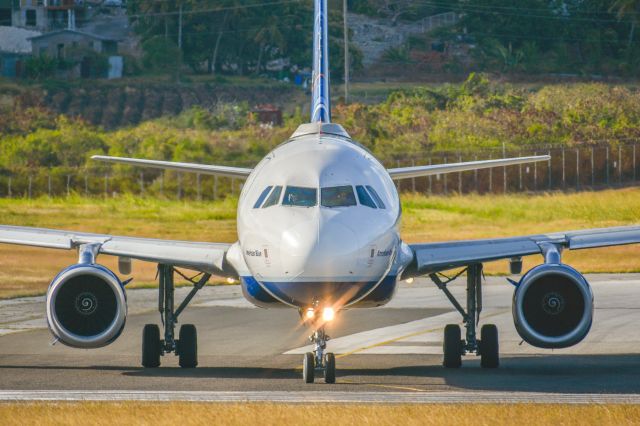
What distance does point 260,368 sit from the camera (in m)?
23.9

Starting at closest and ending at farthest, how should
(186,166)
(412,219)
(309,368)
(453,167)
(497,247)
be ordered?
1. (309,368)
2. (497,247)
3. (186,166)
4. (453,167)
5. (412,219)

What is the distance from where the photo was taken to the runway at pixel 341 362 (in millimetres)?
19828

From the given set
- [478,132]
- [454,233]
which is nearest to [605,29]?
[478,132]

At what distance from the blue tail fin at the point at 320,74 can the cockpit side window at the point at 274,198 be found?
623 cm

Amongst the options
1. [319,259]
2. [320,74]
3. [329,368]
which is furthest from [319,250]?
[320,74]

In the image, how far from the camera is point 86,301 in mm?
21859

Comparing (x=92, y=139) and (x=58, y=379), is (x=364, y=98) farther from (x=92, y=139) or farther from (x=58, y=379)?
(x=58, y=379)

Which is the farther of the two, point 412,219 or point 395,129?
point 395,129

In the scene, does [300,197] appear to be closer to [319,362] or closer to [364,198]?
[364,198]

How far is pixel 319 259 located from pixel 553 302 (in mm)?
4490

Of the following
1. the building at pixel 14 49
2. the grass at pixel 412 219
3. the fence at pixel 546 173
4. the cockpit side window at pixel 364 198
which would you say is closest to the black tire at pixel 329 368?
the cockpit side window at pixel 364 198

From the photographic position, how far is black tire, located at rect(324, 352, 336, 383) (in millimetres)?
20625

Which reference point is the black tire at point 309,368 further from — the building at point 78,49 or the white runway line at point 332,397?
the building at point 78,49

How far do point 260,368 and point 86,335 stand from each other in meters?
3.49
